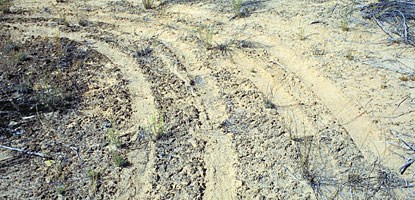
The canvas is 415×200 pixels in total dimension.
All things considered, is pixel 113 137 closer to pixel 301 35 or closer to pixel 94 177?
pixel 94 177

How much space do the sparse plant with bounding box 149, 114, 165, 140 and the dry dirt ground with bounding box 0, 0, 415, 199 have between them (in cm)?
2

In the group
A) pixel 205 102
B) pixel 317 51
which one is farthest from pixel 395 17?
pixel 205 102

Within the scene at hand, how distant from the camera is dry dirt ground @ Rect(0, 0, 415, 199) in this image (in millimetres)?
4320

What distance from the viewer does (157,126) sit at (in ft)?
16.0

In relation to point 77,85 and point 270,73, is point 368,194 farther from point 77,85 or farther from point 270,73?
point 77,85

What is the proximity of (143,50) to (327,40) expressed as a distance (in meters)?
2.45

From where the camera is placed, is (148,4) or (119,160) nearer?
(119,160)

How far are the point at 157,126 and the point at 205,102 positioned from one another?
0.69 m

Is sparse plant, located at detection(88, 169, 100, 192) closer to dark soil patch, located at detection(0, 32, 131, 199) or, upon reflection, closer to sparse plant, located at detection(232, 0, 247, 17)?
dark soil patch, located at detection(0, 32, 131, 199)

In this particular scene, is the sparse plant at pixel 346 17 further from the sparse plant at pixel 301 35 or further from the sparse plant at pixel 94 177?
the sparse plant at pixel 94 177

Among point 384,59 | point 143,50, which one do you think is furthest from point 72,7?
point 384,59

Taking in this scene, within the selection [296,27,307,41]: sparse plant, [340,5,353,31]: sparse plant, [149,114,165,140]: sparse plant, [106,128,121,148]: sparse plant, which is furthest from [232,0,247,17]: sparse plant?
[106,128,121,148]: sparse plant

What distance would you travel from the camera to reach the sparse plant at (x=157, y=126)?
4.77m

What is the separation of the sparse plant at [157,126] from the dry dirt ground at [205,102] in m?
0.02
